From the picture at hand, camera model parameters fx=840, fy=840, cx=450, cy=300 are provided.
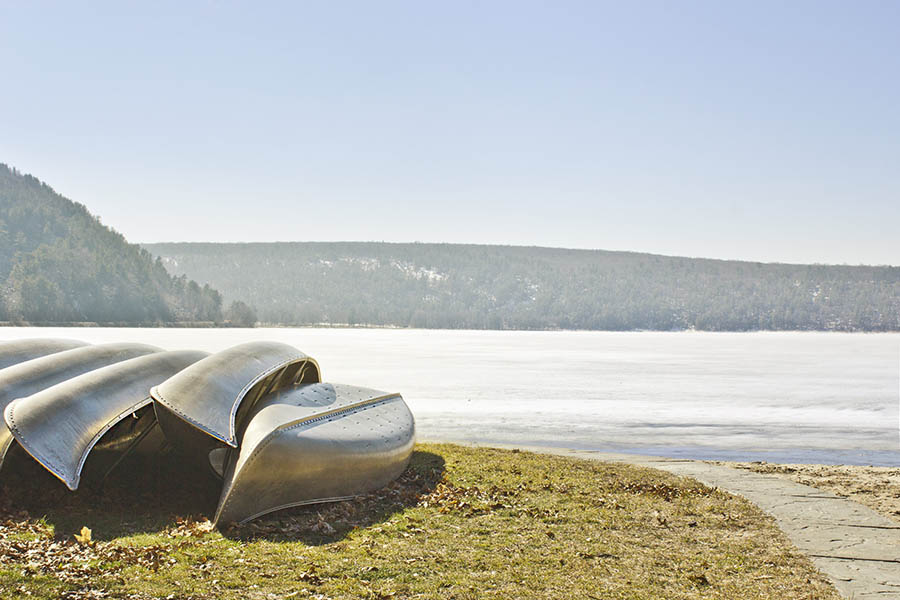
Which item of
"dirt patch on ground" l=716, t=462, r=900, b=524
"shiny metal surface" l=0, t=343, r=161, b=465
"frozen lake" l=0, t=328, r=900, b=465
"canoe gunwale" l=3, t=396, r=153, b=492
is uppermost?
"shiny metal surface" l=0, t=343, r=161, b=465

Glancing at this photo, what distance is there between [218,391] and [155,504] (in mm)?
1382

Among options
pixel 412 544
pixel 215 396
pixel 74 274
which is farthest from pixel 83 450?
pixel 74 274

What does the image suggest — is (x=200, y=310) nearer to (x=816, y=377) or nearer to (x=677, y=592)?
(x=816, y=377)

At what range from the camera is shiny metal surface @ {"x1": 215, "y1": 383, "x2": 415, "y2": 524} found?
25.9ft

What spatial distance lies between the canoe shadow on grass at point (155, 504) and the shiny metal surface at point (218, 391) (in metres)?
0.67

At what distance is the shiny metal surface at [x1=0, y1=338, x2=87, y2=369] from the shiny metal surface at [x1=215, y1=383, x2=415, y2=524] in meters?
3.73

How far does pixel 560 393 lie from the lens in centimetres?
2666

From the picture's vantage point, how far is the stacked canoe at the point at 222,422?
316 inches

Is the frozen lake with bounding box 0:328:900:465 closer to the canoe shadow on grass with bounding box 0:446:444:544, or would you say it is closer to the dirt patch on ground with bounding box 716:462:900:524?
the dirt patch on ground with bounding box 716:462:900:524

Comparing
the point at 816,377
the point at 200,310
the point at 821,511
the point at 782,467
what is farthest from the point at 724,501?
the point at 200,310

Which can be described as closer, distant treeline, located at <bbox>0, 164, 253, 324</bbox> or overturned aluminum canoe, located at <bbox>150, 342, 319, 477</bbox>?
overturned aluminum canoe, located at <bbox>150, 342, 319, 477</bbox>

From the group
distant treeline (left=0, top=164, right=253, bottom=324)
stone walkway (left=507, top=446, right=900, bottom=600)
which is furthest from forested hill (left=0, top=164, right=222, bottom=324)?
stone walkway (left=507, top=446, right=900, bottom=600)

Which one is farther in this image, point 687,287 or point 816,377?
point 687,287

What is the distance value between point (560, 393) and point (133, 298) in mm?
119419
